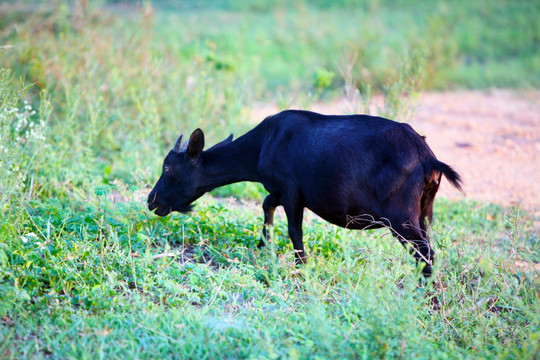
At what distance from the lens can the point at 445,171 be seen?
190 inches

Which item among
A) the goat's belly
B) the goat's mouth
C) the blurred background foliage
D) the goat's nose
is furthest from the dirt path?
the goat's nose

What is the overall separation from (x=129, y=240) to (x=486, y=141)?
6814 millimetres

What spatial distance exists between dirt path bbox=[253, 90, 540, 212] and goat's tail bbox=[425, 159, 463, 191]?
232 centimetres

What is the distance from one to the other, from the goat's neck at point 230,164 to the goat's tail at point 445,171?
5.44 feet

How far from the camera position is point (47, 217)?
586 centimetres

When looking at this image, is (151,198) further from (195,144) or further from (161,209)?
(195,144)

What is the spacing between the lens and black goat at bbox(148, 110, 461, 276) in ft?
16.1

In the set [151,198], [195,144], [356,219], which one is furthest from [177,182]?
[356,219]

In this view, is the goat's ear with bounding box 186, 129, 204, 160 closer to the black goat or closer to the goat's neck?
the black goat

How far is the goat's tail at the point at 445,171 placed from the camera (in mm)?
4816

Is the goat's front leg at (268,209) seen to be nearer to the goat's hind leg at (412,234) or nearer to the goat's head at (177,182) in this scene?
the goat's head at (177,182)

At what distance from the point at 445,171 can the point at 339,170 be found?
2.75 ft

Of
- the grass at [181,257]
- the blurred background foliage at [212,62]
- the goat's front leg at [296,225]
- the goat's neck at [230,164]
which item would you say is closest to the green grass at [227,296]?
the grass at [181,257]

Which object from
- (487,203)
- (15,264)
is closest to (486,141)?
(487,203)
